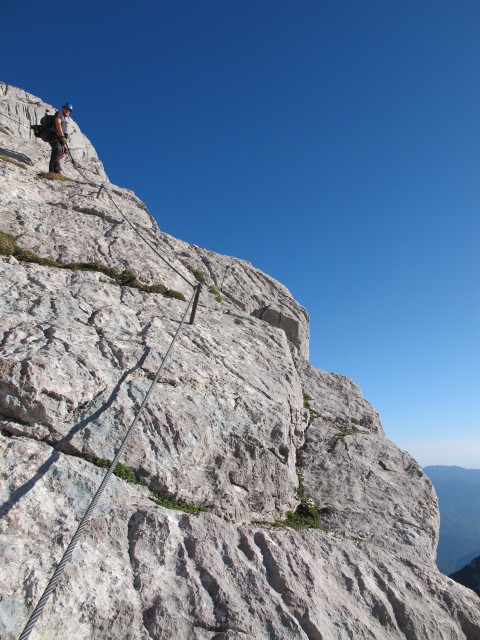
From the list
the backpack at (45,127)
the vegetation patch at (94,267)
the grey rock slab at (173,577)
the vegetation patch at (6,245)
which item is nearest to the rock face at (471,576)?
the grey rock slab at (173,577)

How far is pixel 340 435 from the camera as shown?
19.5m

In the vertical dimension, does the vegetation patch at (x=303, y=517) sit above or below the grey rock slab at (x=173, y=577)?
above

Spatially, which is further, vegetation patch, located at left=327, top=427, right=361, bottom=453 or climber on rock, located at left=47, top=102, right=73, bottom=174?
climber on rock, located at left=47, top=102, right=73, bottom=174

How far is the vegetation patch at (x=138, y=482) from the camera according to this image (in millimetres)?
10023

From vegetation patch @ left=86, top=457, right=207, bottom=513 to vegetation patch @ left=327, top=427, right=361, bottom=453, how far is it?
30.5 feet

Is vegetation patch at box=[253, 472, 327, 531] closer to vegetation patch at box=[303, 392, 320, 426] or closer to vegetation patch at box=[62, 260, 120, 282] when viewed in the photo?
vegetation patch at box=[303, 392, 320, 426]

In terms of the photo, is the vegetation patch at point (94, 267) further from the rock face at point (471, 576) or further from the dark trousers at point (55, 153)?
the rock face at point (471, 576)

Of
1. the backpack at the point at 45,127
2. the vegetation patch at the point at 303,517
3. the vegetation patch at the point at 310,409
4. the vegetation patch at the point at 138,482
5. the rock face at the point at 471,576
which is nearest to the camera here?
the vegetation patch at the point at 138,482

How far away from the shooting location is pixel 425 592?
12000 millimetres

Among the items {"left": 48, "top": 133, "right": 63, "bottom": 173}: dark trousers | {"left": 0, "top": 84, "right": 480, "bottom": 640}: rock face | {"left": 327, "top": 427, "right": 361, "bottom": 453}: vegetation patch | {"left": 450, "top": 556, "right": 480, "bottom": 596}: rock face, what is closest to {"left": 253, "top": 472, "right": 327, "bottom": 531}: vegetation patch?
{"left": 0, "top": 84, "right": 480, "bottom": 640}: rock face

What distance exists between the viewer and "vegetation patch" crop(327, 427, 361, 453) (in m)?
18.5

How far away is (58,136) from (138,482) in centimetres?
2218

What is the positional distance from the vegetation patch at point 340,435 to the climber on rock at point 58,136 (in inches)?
862

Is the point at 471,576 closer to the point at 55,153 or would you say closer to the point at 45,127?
the point at 55,153
